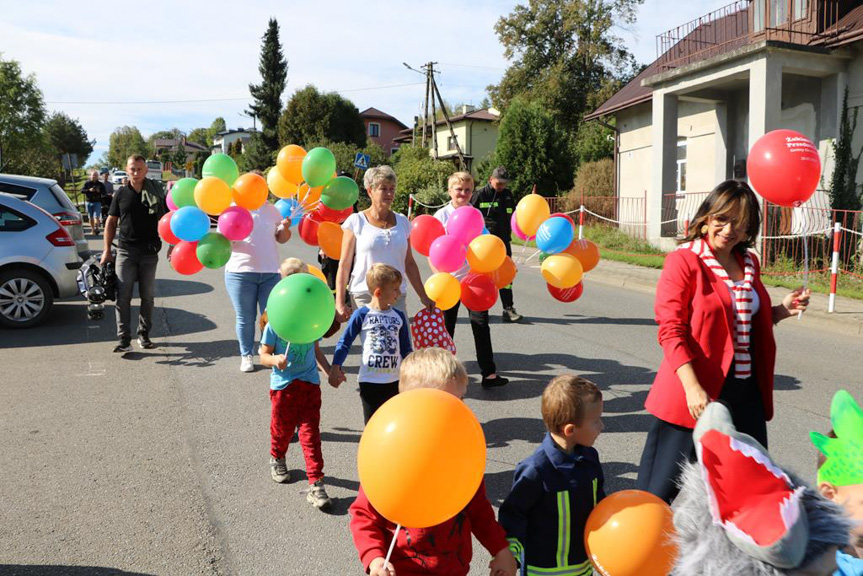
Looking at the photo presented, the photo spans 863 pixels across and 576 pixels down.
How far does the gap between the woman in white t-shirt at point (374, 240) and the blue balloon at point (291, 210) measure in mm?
1460

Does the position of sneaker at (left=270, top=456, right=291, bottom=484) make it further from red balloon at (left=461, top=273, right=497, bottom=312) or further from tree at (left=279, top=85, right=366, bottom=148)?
tree at (left=279, top=85, right=366, bottom=148)

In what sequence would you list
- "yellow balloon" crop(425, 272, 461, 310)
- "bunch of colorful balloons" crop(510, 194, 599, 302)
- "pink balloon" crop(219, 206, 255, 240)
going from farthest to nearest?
1. "pink balloon" crop(219, 206, 255, 240)
2. "bunch of colorful balloons" crop(510, 194, 599, 302)
3. "yellow balloon" crop(425, 272, 461, 310)

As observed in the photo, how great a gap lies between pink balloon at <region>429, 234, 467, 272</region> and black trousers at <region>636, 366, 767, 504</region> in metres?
2.40

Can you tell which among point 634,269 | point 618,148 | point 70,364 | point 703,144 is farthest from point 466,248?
point 618,148

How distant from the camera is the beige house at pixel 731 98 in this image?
14695 mm

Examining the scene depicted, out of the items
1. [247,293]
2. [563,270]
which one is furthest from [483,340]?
[247,293]

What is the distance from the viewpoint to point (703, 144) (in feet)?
63.6

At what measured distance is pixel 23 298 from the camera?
872 centimetres

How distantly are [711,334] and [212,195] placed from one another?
4.30 meters

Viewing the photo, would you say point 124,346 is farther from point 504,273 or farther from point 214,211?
point 504,273

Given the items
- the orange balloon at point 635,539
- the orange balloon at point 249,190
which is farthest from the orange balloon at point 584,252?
the orange balloon at point 635,539

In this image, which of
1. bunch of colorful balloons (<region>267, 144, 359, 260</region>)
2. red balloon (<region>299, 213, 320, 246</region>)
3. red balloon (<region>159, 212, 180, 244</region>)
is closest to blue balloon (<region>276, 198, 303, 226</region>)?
bunch of colorful balloons (<region>267, 144, 359, 260</region>)

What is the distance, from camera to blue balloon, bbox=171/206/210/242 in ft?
18.9

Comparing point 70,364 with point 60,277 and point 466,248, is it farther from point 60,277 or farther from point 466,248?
point 466,248
